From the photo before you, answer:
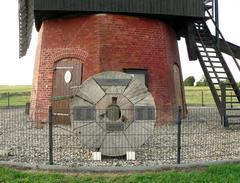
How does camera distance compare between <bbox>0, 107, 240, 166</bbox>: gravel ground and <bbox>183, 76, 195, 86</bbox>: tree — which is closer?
<bbox>0, 107, 240, 166</bbox>: gravel ground

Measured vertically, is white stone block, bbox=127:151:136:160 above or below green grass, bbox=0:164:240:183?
above

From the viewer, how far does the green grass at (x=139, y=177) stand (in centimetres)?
818

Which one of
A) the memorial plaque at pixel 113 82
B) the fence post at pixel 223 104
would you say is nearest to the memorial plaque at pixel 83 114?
the memorial plaque at pixel 113 82

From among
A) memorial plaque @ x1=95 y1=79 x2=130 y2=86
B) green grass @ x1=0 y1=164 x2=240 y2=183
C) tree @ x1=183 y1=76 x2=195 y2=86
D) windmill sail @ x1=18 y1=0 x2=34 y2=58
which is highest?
tree @ x1=183 y1=76 x2=195 y2=86

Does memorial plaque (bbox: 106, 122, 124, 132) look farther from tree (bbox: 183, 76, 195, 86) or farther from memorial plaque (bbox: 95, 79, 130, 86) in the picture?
tree (bbox: 183, 76, 195, 86)

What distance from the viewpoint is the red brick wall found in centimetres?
1628

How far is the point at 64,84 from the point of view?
17.0 metres

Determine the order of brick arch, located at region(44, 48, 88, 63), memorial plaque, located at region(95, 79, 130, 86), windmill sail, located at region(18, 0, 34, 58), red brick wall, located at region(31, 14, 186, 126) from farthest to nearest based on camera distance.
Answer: windmill sail, located at region(18, 0, 34, 58)
brick arch, located at region(44, 48, 88, 63)
red brick wall, located at region(31, 14, 186, 126)
memorial plaque, located at region(95, 79, 130, 86)

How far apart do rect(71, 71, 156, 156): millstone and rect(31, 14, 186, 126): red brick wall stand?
18.1 feet

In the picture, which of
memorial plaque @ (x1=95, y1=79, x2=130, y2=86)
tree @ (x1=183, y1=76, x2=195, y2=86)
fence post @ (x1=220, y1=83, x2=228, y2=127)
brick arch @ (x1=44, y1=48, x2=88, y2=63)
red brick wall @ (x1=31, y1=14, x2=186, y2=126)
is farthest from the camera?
tree @ (x1=183, y1=76, x2=195, y2=86)

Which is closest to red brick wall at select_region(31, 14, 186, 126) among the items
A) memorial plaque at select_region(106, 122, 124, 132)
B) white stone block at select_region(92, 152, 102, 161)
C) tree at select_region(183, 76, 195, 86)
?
memorial plaque at select_region(106, 122, 124, 132)

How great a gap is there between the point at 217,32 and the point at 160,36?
2.68 metres

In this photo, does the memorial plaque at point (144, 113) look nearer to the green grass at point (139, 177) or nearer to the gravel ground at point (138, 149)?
the gravel ground at point (138, 149)

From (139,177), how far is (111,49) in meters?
8.66
